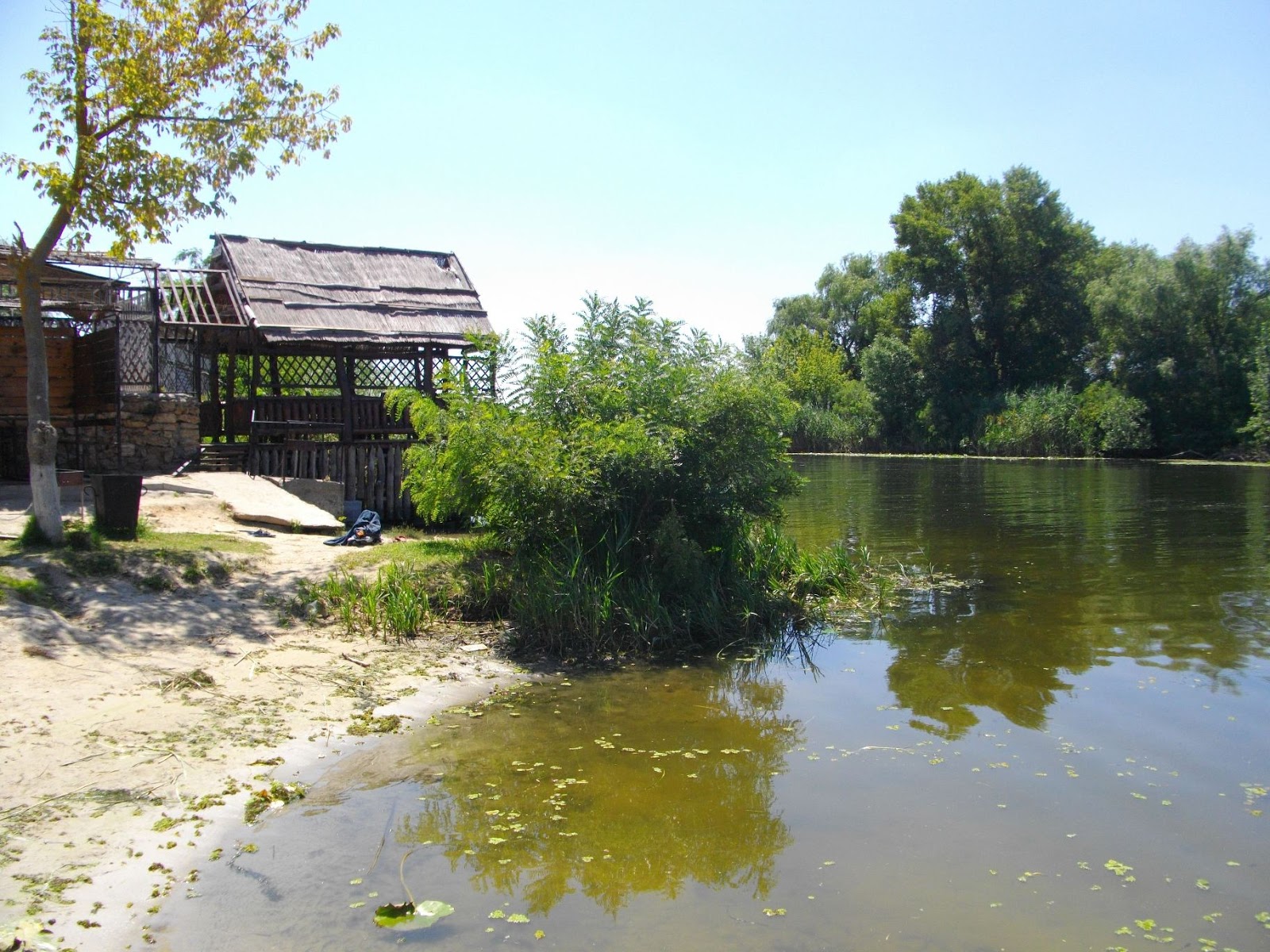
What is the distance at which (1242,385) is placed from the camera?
139 feet

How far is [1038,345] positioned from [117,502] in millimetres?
50285

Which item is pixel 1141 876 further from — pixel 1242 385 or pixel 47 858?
pixel 1242 385

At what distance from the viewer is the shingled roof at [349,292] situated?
17.3m

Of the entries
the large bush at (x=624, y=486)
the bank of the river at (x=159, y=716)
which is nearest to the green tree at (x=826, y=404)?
the large bush at (x=624, y=486)

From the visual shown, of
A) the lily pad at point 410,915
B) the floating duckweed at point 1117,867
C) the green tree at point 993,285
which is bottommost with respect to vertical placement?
the floating duckweed at point 1117,867

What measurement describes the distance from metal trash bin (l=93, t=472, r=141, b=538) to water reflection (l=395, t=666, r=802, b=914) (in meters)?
5.54

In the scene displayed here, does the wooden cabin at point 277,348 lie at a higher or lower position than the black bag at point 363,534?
higher

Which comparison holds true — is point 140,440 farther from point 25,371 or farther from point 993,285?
point 993,285

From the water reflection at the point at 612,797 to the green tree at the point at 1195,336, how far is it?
41674mm

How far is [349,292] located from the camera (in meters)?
18.6

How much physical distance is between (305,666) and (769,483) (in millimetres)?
5745

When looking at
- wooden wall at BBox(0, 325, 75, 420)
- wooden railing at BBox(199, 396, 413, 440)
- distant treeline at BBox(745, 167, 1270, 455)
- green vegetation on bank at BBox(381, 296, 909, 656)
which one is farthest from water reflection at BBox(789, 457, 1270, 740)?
distant treeline at BBox(745, 167, 1270, 455)

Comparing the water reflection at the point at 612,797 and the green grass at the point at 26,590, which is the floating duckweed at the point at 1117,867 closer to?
the water reflection at the point at 612,797

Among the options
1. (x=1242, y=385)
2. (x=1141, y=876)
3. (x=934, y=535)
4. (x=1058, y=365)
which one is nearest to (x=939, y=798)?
(x=1141, y=876)
